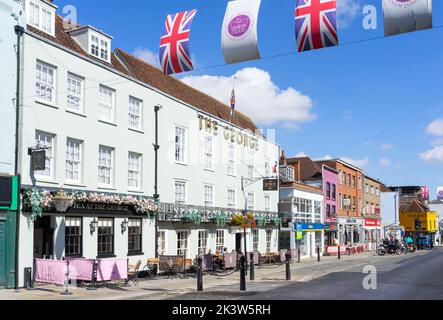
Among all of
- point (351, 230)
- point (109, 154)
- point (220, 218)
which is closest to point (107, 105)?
point (109, 154)

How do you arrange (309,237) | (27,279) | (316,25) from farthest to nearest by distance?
(309,237) → (27,279) → (316,25)

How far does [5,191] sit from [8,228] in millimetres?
1279

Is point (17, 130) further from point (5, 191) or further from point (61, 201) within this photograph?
point (61, 201)

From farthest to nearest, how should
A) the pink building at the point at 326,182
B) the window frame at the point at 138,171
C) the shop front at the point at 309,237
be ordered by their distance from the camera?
the pink building at the point at 326,182, the shop front at the point at 309,237, the window frame at the point at 138,171

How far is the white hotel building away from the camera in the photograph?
19.8 meters

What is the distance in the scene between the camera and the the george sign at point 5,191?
17984 millimetres

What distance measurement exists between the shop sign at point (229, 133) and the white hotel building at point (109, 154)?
126 millimetres

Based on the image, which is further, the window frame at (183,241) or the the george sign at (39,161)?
the window frame at (183,241)

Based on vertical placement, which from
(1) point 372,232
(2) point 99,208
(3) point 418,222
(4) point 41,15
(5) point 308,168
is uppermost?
(4) point 41,15

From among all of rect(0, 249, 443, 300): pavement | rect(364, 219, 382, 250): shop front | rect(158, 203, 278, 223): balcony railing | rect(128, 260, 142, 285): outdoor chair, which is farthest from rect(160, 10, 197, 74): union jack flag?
rect(364, 219, 382, 250): shop front

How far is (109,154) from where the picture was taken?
23641 mm

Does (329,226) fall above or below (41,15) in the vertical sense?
below

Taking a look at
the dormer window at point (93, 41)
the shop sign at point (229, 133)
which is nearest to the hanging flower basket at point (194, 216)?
the shop sign at point (229, 133)

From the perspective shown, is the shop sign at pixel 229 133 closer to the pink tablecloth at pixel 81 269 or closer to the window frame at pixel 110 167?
the window frame at pixel 110 167
